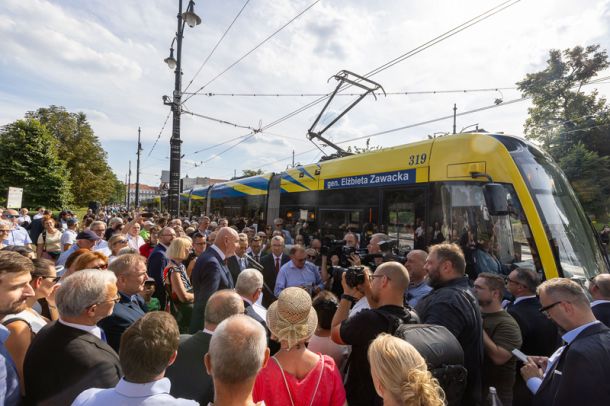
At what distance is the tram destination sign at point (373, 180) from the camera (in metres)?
6.61

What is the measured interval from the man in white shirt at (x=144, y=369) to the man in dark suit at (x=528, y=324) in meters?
3.00

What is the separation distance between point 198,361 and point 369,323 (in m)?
1.13

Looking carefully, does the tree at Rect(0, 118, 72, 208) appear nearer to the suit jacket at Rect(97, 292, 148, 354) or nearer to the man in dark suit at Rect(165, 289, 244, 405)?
the suit jacket at Rect(97, 292, 148, 354)

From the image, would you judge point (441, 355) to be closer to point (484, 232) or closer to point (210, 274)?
point (210, 274)

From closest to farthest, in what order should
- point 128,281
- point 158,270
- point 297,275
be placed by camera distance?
1. point 128,281
2. point 158,270
3. point 297,275

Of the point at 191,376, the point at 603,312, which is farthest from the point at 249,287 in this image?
the point at 603,312

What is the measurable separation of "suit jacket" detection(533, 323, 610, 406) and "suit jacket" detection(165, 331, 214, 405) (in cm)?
207

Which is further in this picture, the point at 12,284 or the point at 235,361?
the point at 12,284

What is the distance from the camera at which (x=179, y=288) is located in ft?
13.3

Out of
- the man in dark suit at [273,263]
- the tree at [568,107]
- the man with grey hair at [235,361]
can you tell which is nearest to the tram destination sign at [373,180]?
the man in dark suit at [273,263]

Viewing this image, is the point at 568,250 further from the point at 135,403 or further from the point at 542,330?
the point at 135,403

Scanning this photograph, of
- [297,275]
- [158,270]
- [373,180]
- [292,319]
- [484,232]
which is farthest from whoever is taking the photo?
[373,180]

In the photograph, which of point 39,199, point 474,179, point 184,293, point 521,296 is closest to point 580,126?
point 474,179

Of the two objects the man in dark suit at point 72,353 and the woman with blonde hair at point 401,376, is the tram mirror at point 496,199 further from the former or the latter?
the man in dark suit at point 72,353
